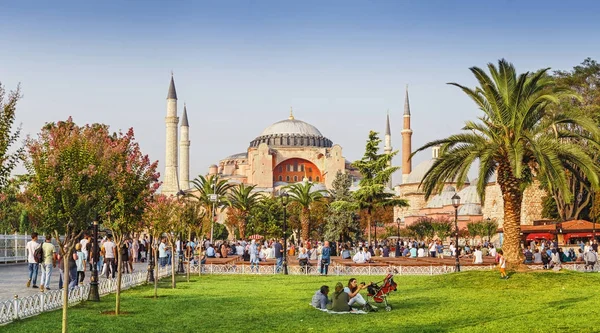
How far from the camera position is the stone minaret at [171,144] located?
2721 inches

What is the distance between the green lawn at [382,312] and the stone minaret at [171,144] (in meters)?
52.9

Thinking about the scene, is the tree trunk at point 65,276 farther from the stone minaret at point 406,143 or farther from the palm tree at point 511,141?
the stone minaret at point 406,143

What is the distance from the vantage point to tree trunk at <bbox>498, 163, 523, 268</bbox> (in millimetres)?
17047

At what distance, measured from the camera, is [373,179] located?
35938 mm

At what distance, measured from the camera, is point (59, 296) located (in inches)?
496

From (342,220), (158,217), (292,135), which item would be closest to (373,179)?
(342,220)

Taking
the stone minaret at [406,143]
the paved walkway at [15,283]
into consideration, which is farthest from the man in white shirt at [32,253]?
the stone minaret at [406,143]

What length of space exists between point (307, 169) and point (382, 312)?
80.6m

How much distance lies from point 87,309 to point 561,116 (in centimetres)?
1193

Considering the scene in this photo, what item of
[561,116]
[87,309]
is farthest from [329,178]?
[87,309]

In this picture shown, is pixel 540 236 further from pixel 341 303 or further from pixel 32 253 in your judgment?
pixel 32 253

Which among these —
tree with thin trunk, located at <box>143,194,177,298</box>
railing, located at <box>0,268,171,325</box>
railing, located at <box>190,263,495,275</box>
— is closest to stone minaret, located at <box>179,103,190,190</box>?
railing, located at <box>190,263,495,275</box>

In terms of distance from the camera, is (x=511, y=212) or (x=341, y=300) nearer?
(x=341, y=300)

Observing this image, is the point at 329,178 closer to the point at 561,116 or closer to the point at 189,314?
the point at 561,116
